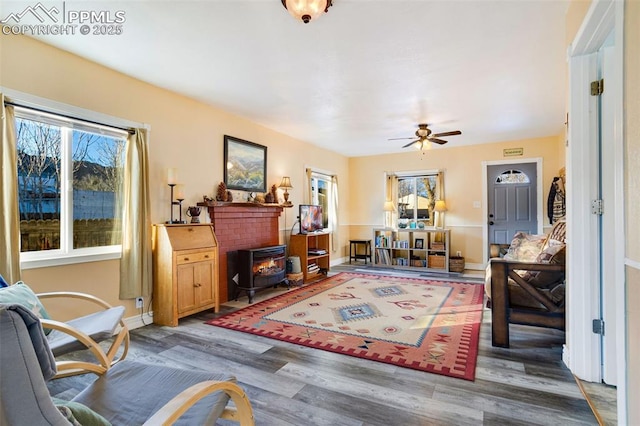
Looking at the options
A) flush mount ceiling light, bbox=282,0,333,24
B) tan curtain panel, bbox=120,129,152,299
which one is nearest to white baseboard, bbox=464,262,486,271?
tan curtain panel, bbox=120,129,152,299

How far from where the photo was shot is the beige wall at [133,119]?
2.66 m

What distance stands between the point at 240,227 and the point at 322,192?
2838 millimetres

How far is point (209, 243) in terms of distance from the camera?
3.82m

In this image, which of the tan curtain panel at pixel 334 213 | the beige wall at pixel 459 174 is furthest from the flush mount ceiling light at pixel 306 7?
the tan curtain panel at pixel 334 213

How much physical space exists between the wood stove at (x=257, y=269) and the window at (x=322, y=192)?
2168 mm

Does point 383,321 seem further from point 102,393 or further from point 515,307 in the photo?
point 102,393

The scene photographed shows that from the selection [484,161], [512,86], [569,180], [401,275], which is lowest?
[401,275]

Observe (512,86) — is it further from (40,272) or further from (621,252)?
(40,272)

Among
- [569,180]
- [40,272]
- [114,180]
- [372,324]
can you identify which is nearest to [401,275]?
[372,324]

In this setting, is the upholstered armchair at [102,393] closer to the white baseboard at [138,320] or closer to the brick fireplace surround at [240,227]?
the white baseboard at [138,320]

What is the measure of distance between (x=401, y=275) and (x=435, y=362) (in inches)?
143

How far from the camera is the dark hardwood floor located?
5.97ft

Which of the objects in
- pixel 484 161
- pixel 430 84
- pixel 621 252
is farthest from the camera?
pixel 484 161

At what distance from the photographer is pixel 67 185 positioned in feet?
9.73
